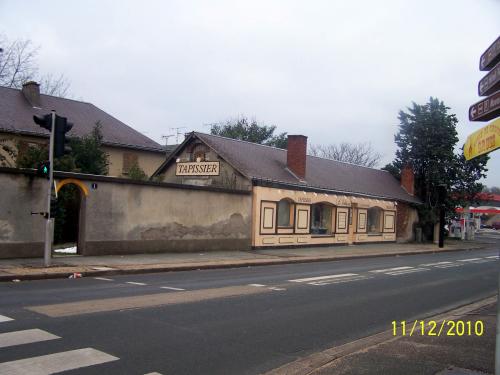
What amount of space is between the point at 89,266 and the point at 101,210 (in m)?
3.33

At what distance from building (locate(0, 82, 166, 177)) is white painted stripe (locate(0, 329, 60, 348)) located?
22123mm

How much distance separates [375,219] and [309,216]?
840cm

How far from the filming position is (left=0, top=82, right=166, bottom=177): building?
28.0m

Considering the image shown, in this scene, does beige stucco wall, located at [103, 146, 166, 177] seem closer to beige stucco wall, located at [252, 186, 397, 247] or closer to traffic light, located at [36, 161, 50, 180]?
beige stucco wall, located at [252, 186, 397, 247]

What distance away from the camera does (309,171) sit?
99.2 ft

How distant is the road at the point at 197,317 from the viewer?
6.09 m

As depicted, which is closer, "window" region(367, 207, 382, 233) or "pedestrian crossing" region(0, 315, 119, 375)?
"pedestrian crossing" region(0, 315, 119, 375)

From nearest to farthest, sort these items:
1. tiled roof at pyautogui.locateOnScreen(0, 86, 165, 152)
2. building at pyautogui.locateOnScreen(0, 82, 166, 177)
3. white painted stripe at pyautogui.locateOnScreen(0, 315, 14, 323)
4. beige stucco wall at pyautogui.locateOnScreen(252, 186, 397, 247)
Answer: white painted stripe at pyautogui.locateOnScreen(0, 315, 14, 323), beige stucco wall at pyautogui.locateOnScreen(252, 186, 397, 247), building at pyautogui.locateOnScreen(0, 82, 166, 177), tiled roof at pyautogui.locateOnScreen(0, 86, 165, 152)

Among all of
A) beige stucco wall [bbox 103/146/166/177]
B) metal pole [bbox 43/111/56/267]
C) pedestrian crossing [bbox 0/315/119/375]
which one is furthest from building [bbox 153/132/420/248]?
pedestrian crossing [bbox 0/315/119/375]

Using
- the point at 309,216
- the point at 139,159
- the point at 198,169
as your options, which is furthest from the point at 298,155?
the point at 139,159

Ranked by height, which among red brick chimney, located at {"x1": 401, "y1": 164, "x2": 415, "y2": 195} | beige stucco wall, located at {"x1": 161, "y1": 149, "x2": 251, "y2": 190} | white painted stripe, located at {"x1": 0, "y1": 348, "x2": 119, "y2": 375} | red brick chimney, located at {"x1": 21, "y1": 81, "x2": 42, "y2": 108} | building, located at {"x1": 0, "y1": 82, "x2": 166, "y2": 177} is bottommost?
white painted stripe, located at {"x1": 0, "y1": 348, "x2": 119, "y2": 375}

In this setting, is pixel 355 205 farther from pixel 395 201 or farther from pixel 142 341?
pixel 142 341

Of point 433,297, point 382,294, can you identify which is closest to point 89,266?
point 382,294
